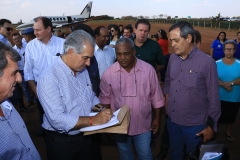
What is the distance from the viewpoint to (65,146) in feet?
7.57

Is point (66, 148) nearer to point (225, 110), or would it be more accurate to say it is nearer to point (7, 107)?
point (7, 107)

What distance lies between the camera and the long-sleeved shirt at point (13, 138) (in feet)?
5.15

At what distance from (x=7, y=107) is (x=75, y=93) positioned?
64cm

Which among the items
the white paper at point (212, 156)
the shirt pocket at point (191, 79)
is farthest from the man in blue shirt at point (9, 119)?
the shirt pocket at point (191, 79)

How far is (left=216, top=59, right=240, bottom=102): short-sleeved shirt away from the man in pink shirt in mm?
1728

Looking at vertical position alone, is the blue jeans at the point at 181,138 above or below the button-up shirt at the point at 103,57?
below

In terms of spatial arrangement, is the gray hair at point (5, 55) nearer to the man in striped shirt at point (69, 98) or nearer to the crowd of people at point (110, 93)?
the crowd of people at point (110, 93)

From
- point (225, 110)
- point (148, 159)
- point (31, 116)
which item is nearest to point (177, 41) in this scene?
point (148, 159)

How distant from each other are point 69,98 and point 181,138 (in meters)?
1.79

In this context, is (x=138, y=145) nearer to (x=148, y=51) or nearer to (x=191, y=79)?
(x=191, y=79)

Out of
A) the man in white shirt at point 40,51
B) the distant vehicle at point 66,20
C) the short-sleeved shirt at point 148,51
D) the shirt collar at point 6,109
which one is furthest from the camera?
the distant vehicle at point 66,20

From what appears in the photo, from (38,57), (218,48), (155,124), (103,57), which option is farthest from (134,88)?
(218,48)

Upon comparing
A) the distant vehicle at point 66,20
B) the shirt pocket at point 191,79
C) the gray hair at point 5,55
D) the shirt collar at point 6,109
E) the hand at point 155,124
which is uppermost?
the distant vehicle at point 66,20

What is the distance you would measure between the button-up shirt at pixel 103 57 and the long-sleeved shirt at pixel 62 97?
5.44 ft
